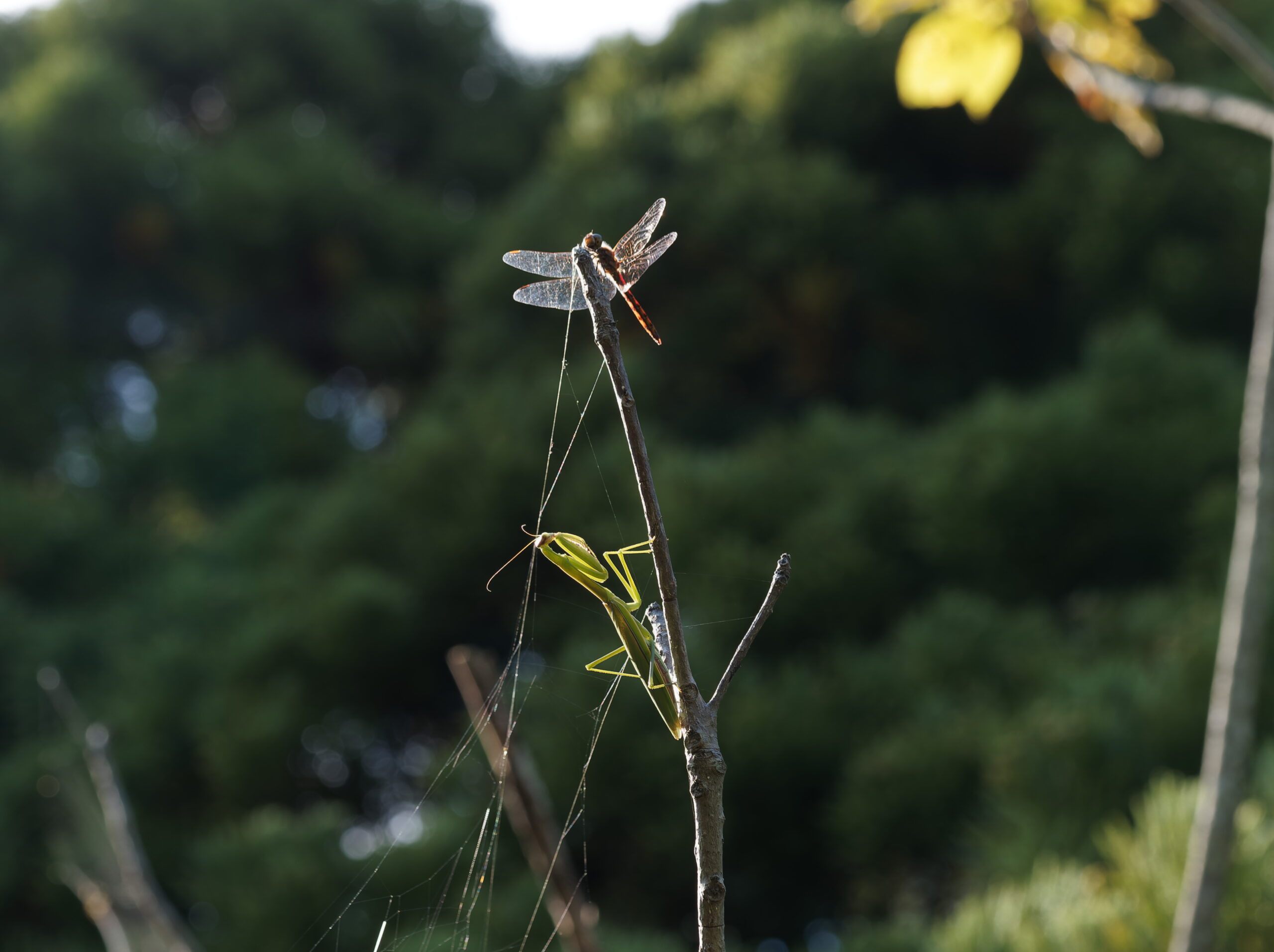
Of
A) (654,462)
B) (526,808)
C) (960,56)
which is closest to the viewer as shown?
(526,808)

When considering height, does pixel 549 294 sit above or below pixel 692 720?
above

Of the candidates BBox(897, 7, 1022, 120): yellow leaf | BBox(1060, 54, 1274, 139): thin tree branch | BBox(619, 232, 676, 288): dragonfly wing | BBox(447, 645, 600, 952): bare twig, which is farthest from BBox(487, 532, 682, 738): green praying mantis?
BBox(897, 7, 1022, 120): yellow leaf

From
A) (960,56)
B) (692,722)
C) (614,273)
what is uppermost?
(960,56)

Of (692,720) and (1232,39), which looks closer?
(692,720)

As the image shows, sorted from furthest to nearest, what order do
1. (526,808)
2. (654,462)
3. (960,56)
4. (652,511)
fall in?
1. (654,462)
2. (960,56)
3. (526,808)
4. (652,511)

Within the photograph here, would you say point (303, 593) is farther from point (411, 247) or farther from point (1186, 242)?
point (1186, 242)

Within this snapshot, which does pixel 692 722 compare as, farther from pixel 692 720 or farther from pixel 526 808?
pixel 526 808

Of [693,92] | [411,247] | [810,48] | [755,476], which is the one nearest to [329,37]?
[411,247]

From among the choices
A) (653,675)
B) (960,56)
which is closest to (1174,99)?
(960,56)

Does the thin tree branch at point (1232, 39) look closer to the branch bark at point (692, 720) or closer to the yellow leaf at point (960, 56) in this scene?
the yellow leaf at point (960, 56)
